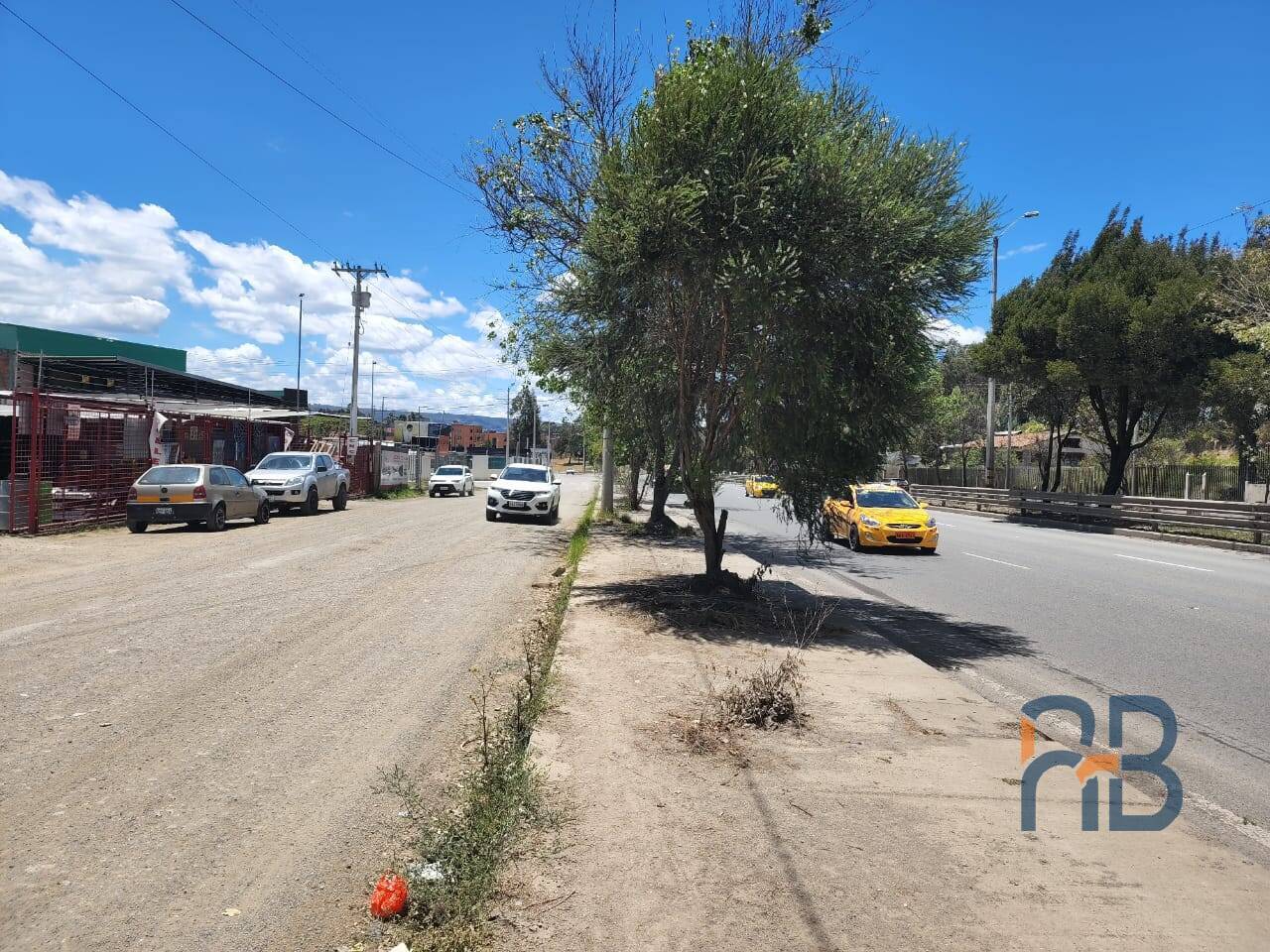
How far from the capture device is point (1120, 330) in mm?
27031

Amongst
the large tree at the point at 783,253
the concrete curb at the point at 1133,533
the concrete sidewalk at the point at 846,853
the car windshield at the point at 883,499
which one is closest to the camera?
the concrete sidewalk at the point at 846,853

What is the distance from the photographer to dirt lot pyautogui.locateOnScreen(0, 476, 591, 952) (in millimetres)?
3332

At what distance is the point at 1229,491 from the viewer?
2655 cm

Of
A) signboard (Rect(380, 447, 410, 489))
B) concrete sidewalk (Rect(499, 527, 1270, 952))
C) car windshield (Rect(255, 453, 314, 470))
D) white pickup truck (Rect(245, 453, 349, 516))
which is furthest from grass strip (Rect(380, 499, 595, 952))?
signboard (Rect(380, 447, 410, 489))

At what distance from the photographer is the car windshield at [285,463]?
23.5 meters

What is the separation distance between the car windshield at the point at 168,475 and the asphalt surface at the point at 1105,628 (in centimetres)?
1131

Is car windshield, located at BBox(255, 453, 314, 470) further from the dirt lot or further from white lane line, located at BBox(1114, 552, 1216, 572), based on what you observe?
white lane line, located at BBox(1114, 552, 1216, 572)

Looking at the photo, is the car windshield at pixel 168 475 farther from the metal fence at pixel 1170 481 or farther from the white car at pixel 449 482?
the white car at pixel 449 482

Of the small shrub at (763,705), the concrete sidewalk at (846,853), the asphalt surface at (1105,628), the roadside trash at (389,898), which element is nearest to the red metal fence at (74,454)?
the asphalt surface at (1105,628)

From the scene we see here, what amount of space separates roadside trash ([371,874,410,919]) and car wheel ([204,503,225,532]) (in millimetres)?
15912

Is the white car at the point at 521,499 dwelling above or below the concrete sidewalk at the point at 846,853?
above

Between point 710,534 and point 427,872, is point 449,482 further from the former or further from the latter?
point 427,872

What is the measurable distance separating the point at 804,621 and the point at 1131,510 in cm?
2008

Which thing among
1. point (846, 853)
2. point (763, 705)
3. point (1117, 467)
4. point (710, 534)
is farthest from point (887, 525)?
point (1117, 467)
